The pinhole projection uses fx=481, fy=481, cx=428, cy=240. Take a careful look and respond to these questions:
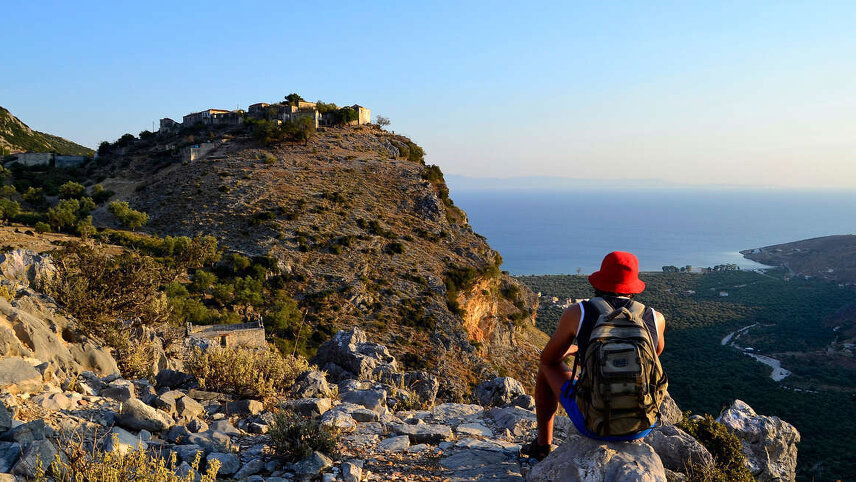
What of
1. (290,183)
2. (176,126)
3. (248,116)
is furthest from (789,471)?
(176,126)

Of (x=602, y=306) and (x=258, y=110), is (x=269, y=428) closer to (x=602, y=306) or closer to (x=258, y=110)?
(x=602, y=306)

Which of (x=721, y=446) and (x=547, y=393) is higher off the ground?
(x=547, y=393)

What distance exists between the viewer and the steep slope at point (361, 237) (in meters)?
Answer: 28.6

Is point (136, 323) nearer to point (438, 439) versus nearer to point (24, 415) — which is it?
point (24, 415)

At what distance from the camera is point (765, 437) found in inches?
243

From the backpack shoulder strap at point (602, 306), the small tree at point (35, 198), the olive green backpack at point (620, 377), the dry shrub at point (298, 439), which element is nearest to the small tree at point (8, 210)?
the small tree at point (35, 198)

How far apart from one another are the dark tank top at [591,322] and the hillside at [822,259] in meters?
117

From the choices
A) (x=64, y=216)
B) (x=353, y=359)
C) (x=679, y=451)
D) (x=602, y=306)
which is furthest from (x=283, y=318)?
(x=602, y=306)

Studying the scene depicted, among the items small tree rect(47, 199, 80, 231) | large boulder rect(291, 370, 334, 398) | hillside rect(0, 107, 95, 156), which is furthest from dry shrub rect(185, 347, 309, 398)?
hillside rect(0, 107, 95, 156)

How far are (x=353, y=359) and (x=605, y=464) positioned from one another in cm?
642

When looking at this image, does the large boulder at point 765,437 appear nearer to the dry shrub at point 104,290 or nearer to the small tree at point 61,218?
the dry shrub at point 104,290

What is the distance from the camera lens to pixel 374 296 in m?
30.3

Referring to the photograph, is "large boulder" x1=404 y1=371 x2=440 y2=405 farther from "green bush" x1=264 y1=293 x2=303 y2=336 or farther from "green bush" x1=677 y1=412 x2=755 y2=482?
"green bush" x1=264 y1=293 x2=303 y2=336

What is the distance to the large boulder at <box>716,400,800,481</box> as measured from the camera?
6.04 meters
